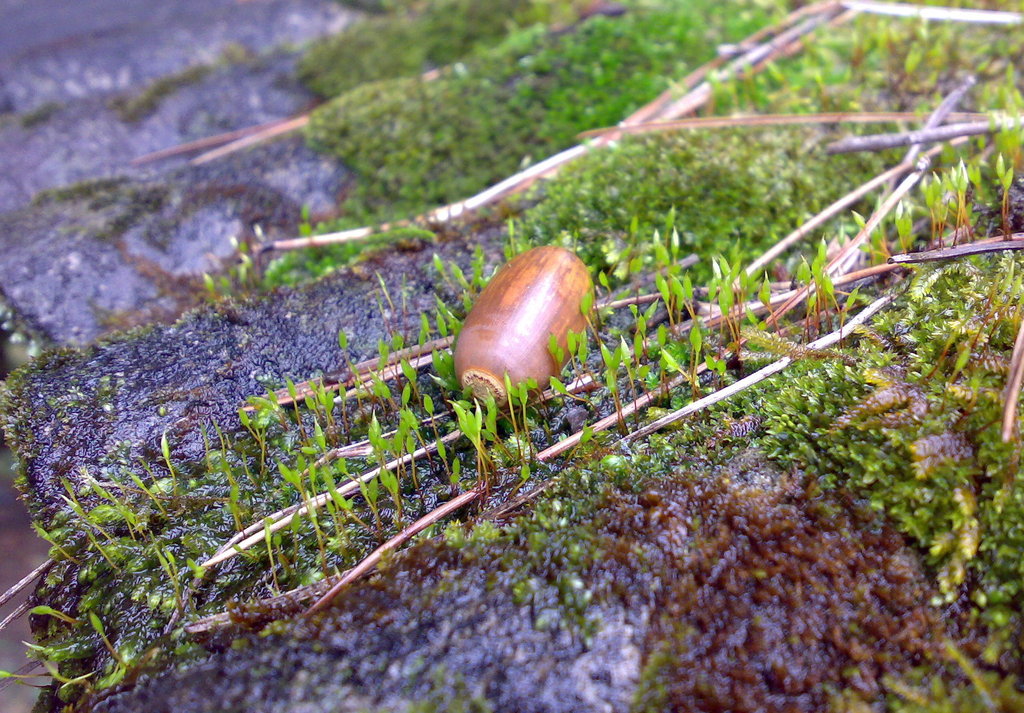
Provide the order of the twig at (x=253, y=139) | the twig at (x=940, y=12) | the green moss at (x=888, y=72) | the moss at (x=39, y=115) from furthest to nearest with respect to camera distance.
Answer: the moss at (x=39, y=115) → the twig at (x=253, y=139) → the twig at (x=940, y=12) → the green moss at (x=888, y=72)

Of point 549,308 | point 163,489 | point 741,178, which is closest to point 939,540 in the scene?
point 549,308

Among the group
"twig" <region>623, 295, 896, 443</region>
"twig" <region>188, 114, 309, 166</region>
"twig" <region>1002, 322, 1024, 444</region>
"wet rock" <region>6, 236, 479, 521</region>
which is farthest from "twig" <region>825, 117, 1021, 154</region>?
"twig" <region>188, 114, 309, 166</region>

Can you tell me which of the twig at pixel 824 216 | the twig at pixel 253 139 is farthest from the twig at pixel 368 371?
the twig at pixel 253 139

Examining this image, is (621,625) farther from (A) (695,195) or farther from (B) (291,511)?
(A) (695,195)

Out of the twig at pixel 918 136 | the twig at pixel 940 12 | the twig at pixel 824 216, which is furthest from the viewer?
the twig at pixel 940 12

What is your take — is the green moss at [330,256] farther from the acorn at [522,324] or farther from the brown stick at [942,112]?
the brown stick at [942,112]

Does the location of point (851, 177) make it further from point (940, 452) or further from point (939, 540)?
point (939, 540)

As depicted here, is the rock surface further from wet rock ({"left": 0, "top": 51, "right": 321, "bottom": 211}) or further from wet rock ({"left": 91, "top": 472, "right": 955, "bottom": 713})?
wet rock ({"left": 91, "top": 472, "right": 955, "bottom": 713})

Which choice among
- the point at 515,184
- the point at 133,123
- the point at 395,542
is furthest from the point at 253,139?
the point at 395,542
